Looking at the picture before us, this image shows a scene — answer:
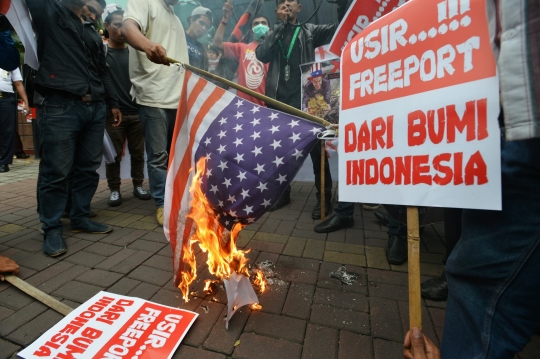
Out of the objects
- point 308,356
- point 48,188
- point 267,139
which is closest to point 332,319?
→ point 308,356

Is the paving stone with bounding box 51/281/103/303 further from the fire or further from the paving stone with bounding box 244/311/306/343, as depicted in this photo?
the paving stone with bounding box 244/311/306/343

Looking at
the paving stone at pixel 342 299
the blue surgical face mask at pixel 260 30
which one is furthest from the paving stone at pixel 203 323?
the blue surgical face mask at pixel 260 30

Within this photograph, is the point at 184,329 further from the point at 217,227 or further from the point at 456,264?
the point at 456,264

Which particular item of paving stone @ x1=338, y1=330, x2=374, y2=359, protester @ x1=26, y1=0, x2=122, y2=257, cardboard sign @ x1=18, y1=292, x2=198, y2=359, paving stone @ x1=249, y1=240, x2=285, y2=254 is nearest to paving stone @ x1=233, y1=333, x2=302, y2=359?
paving stone @ x1=338, y1=330, x2=374, y2=359

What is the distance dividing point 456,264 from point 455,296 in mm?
118

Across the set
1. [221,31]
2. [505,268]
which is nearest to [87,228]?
[505,268]

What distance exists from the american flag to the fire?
35 millimetres

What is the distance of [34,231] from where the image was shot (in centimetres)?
310

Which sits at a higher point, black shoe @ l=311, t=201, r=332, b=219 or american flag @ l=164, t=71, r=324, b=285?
american flag @ l=164, t=71, r=324, b=285

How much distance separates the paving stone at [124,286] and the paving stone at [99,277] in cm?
5

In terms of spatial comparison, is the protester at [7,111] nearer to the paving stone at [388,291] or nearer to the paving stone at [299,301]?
the paving stone at [299,301]

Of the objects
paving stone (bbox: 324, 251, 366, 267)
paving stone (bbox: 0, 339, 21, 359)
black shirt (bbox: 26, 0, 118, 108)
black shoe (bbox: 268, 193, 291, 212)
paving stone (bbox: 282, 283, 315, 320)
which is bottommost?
paving stone (bbox: 0, 339, 21, 359)

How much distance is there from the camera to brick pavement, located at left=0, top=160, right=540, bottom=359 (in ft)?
5.11

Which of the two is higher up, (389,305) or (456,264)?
(456,264)
